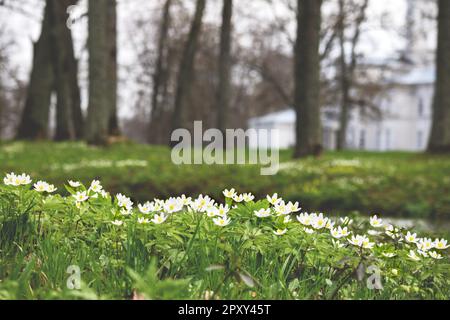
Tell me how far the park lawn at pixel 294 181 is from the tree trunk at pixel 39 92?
9850 millimetres

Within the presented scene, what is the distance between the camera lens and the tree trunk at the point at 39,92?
23.3 m

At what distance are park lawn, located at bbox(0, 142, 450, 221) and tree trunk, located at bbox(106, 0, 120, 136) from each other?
412cm

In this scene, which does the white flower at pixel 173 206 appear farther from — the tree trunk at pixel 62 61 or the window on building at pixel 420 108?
the window on building at pixel 420 108

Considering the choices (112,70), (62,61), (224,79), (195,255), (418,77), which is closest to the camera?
(195,255)

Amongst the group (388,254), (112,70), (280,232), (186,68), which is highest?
(186,68)

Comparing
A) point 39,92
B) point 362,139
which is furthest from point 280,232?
point 362,139

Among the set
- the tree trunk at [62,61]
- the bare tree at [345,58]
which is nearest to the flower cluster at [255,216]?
the tree trunk at [62,61]

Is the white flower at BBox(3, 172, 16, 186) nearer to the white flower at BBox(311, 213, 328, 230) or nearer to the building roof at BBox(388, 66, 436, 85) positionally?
the white flower at BBox(311, 213, 328, 230)

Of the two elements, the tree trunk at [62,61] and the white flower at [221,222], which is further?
the tree trunk at [62,61]

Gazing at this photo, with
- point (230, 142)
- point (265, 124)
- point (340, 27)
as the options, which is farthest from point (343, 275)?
point (265, 124)

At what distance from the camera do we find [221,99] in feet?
74.2

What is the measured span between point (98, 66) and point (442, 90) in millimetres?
9795

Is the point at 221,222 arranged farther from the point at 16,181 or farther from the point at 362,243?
the point at 16,181

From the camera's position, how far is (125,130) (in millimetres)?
77625
